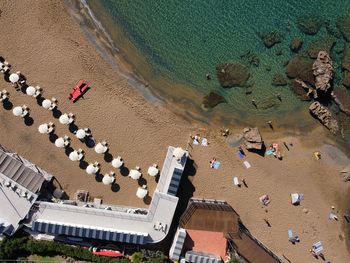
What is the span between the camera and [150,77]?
28.5m

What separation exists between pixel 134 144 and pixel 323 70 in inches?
552

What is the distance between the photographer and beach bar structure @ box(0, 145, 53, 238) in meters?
25.8

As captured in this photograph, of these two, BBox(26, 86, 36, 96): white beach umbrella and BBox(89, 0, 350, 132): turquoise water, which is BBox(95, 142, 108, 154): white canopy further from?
BBox(26, 86, 36, 96): white beach umbrella

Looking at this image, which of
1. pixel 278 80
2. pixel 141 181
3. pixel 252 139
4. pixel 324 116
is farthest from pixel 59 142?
pixel 324 116

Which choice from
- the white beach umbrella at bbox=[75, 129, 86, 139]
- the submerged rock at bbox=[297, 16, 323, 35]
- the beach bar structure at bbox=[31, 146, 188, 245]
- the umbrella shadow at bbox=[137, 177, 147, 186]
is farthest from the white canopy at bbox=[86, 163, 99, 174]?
the submerged rock at bbox=[297, 16, 323, 35]

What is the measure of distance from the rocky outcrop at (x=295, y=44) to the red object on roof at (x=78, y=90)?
47.9ft

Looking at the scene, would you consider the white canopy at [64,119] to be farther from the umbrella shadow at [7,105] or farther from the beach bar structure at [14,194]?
the beach bar structure at [14,194]

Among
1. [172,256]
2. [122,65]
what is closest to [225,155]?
[172,256]

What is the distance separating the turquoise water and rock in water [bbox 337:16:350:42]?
222 cm

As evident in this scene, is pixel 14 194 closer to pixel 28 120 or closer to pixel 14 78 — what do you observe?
pixel 28 120

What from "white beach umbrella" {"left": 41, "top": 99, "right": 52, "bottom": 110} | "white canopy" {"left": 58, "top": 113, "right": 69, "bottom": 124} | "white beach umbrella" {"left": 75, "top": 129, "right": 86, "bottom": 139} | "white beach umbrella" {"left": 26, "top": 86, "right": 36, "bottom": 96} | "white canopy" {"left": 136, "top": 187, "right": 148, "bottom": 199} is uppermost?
"white beach umbrella" {"left": 26, "top": 86, "right": 36, "bottom": 96}

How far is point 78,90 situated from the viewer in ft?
91.4

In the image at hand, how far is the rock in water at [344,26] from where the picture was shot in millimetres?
28266

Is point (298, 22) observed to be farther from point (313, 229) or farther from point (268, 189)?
point (313, 229)
